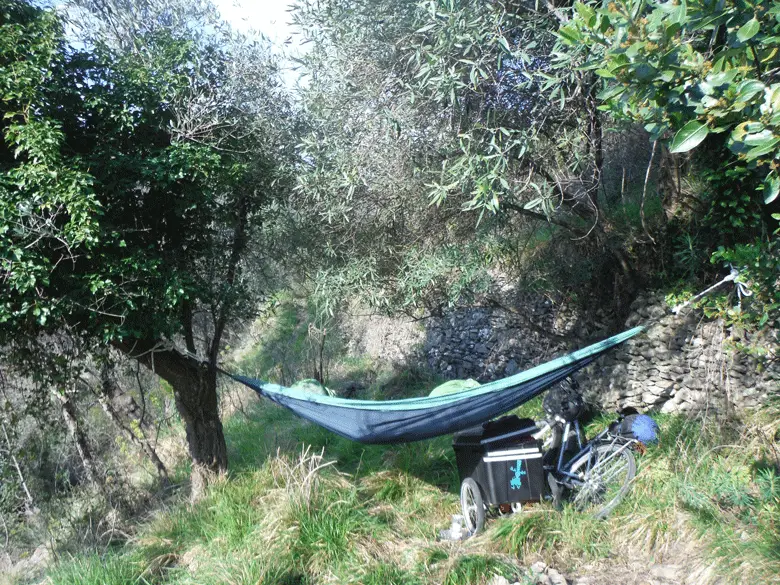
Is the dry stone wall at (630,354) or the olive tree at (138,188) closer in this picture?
the olive tree at (138,188)

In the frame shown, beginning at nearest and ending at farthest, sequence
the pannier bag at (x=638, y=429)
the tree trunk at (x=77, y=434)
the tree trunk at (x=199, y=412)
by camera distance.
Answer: the pannier bag at (x=638, y=429)
the tree trunk at (x=199, y=412)
the tree trunk at (x=77, y=434)

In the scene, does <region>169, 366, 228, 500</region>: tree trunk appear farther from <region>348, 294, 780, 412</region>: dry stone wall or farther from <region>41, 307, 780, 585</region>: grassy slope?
<region>348, 294, 780, 412</region>: dry stone wall

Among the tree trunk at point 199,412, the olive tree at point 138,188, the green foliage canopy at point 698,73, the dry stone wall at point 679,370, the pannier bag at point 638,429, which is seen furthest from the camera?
the tree trunk at point 199,412

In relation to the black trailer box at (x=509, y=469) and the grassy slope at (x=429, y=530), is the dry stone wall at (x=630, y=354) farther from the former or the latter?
the black trailer box at (x=509, y=469)

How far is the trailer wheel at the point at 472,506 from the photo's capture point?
323cm

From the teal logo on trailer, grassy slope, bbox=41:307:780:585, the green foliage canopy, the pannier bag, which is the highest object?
the green foliage canopy

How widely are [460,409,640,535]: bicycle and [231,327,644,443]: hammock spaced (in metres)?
0.19

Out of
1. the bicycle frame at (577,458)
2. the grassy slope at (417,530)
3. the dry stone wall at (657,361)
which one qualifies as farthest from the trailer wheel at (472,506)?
the dry stone wall at (657,361)

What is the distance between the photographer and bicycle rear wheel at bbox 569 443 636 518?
3.23 meters

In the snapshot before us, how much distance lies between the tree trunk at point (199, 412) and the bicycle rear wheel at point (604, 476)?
249 cm

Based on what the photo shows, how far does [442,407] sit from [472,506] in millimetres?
623

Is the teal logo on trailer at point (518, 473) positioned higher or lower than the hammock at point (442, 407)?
lower

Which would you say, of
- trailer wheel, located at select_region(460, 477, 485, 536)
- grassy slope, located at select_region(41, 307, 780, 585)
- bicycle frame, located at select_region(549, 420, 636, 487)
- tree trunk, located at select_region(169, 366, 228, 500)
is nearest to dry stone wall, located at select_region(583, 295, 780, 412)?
grassy slope, located at select_region(41, 307, 780, 585)

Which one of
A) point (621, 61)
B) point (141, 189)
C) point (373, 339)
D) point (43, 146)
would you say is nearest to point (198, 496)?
point (141, 189)
